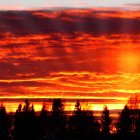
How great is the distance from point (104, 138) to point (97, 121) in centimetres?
2903

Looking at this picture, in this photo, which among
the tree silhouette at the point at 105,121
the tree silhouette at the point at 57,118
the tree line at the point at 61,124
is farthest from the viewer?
the tree silhouette at the point at 105,121

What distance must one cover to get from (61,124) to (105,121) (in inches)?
421

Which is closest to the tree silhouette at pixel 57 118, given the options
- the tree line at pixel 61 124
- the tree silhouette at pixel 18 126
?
the tree line at pixel 61 124

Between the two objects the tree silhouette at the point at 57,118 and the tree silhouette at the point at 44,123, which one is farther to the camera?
the tree silhouette at the point at 57,118

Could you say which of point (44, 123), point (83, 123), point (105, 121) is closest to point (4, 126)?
point (44, 123)

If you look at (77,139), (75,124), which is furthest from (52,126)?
(77,139)

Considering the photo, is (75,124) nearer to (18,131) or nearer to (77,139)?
(18,131)

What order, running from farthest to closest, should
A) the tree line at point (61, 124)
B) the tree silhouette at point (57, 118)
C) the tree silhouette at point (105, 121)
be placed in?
the tree silhouette at point (105, 121), the tree silhouette at point (57, 118), the tree line at point (61, 124)

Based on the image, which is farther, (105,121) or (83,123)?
(105,121)

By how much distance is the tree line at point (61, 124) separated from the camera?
158 m

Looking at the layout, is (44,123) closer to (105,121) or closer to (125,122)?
(105,121)

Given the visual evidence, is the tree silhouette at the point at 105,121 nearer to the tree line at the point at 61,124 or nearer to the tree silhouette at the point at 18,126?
the tree line at the point at 61,124

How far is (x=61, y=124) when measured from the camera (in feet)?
555

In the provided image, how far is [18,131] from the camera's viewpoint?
165 meters
